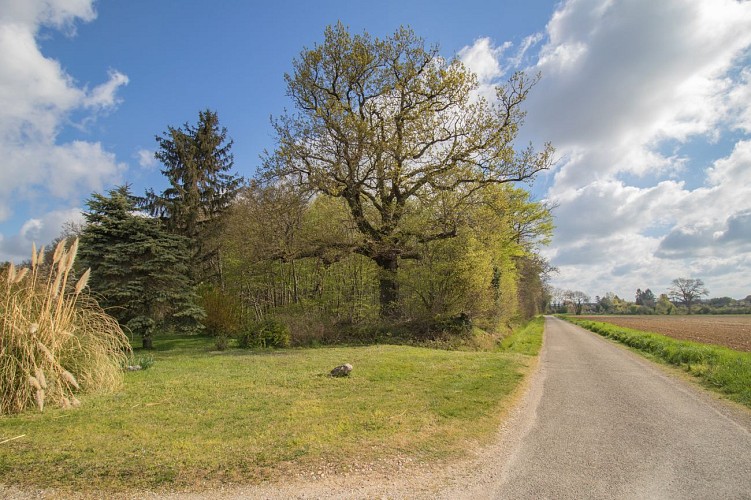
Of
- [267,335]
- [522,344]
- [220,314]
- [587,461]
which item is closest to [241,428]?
[587,461]

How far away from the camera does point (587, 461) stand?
4500 mm

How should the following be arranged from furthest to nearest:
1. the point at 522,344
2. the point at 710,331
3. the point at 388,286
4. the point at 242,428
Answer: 1. the point at 710,331
2. the point at 522,344
3. the point at 388,286
4. the point at 242,428

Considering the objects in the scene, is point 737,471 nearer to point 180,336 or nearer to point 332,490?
point 332,490

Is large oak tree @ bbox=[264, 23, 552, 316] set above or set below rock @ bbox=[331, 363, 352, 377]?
above

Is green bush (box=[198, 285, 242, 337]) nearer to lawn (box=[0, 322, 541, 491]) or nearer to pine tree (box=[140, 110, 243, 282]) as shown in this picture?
pine tree (box=[140, 110, 243, 282])

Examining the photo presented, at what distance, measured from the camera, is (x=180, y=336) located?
906 inches

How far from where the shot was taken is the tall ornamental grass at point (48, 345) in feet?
18.9

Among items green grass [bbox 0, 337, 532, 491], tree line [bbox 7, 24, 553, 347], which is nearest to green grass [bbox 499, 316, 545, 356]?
tree line [bbox 7, 24, 553, 347]

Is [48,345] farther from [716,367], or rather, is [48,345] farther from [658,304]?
[658,304]

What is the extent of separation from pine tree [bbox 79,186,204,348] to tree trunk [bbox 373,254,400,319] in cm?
817

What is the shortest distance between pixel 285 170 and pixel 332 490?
564 inches

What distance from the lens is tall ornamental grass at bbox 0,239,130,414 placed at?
575cm

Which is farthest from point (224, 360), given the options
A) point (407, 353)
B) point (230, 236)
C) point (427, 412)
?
point (230, 236)

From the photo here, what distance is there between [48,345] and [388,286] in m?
13.8
